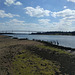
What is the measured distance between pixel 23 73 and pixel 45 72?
217 centimetres

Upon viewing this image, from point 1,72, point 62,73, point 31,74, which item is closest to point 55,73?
point 62,73

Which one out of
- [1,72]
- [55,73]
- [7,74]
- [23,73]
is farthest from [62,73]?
[1,72]

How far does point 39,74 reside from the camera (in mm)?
8422

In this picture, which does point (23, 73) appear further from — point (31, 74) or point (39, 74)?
point (39, 74)

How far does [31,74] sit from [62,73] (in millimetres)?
3152

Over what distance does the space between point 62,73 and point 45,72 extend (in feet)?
5.70

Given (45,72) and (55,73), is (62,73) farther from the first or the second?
(45,72)

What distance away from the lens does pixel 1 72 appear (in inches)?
339

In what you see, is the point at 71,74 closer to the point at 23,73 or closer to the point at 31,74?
the point at 31,74

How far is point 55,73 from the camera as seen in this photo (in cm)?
884

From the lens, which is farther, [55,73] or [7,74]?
[55,73]

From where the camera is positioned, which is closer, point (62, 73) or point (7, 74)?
point (7, 74)

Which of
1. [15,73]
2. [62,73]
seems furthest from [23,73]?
[62,73]

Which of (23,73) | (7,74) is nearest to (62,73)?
(23,73)
